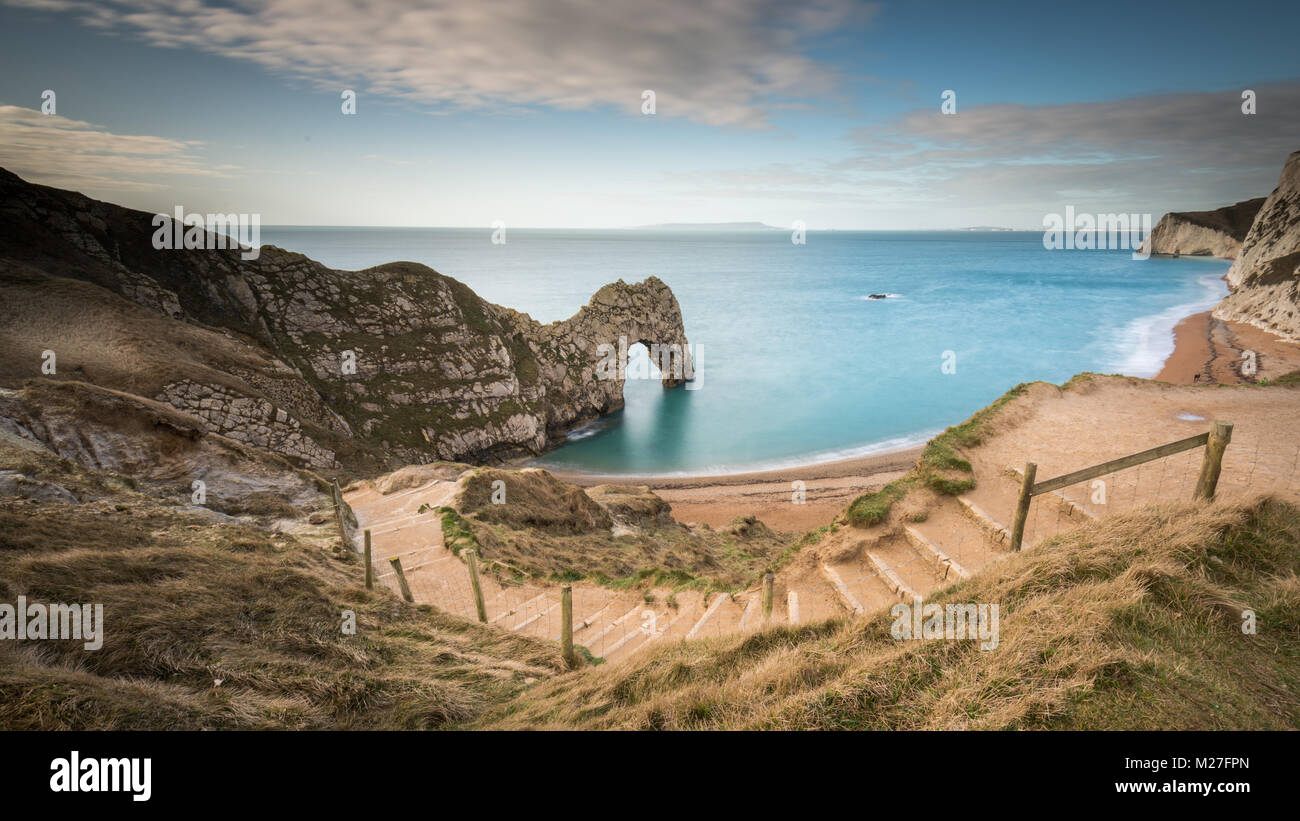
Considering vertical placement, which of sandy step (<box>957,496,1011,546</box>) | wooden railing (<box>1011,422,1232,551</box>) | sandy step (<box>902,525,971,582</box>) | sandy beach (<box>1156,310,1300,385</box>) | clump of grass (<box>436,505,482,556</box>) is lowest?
clump of grass (<box>436,505,482,556</box>)

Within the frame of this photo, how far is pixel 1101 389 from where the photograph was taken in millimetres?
15539

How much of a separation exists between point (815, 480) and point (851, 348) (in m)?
37.9

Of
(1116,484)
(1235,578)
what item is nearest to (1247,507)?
(1235,578)

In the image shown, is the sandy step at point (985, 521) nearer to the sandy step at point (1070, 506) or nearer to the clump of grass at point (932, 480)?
the clump of grass at point (932, 480)

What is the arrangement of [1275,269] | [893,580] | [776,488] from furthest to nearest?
[1275,269], [776,488], [893,580]

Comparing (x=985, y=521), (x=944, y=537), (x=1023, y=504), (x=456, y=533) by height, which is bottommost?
(x=456, y=533)

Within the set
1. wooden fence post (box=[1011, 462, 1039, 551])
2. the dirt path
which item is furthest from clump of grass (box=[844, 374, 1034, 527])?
wooden fence post (box=[1011, 462, 1039, 551])

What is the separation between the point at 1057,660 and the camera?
4.30 m

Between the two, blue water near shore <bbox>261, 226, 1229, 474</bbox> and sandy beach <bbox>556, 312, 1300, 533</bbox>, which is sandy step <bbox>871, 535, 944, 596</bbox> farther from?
blue water near shore <bbox>261, 226, 1229, 474</bbox>

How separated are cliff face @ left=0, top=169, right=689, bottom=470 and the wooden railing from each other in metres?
24.7

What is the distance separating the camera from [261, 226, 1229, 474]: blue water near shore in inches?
1532

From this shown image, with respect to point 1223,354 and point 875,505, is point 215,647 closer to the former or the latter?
point 875,505

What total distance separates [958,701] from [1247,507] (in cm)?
524

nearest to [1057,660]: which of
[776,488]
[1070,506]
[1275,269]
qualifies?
[1070,506]
